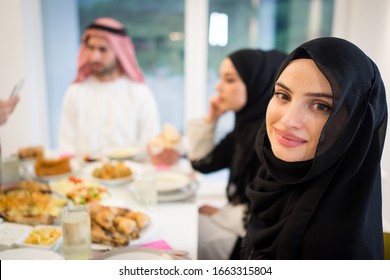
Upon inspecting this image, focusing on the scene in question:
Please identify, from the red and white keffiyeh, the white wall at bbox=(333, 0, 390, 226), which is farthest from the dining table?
the red and white keffiyeh

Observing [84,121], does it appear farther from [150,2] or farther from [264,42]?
[264,42]

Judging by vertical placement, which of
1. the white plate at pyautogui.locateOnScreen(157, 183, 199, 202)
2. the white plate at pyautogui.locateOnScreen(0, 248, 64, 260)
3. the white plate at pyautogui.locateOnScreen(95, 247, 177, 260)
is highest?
the white plate at pyautogui.locateOnScreen(0, 248, 64, 260)

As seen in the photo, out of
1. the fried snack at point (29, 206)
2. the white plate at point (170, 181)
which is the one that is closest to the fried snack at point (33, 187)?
the fried snack at point (29, 206)

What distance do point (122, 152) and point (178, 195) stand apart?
55 centimetres

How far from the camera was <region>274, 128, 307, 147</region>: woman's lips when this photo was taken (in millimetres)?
574

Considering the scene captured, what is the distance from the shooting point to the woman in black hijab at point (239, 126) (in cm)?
95

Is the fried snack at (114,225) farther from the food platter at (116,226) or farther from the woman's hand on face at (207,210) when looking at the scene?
the woman's hand on face at (207,210)

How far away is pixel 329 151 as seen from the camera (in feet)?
1.76

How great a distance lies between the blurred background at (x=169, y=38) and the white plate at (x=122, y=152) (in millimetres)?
261

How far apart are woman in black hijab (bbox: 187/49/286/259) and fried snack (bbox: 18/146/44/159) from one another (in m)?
0.66

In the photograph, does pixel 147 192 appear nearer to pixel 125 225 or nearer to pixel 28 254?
A: pixel 125 225

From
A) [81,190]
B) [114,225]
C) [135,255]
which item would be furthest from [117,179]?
[135,255]

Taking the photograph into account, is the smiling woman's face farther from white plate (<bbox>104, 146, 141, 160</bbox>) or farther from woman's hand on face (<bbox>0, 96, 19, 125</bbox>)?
white plate (<bbox>104, 146, 141, 160</bbox>)

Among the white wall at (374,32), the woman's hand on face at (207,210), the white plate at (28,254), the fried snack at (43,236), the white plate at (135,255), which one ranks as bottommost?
the woman's hand on face at (207,210)
